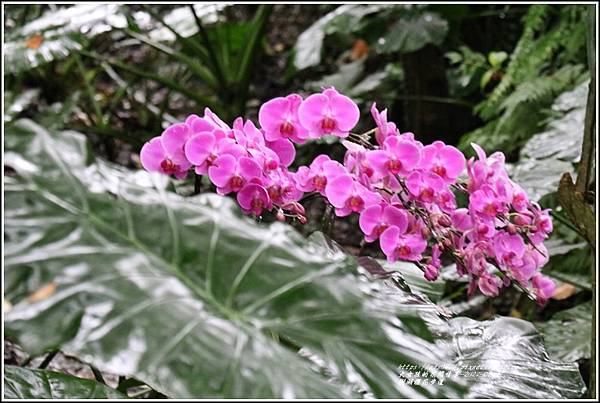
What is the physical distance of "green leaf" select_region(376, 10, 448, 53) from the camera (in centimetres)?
235

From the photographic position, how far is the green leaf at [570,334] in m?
1.35

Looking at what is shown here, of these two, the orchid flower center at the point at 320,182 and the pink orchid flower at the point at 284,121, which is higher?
the pink orchid flower at the point at 284,121

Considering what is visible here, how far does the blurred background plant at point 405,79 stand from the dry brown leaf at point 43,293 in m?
0.97

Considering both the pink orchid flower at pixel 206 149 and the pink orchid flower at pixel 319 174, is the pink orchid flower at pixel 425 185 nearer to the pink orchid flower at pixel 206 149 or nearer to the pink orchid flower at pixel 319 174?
the pink orchid flower at pixel 319 174

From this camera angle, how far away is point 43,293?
46 cm

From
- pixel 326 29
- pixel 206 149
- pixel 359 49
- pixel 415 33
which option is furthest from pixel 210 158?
pixel 359 49

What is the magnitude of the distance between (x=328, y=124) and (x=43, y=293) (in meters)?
0.39

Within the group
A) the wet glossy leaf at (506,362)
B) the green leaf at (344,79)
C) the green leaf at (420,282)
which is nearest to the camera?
the wet glossy leaf at (506,362)

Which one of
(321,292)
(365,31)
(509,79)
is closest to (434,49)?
(365,31)

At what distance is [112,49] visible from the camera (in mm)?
3996

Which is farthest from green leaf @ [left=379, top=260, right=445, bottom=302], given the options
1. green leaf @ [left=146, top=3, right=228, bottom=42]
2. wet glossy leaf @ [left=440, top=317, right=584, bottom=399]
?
green leaf @ [left=146, top=3, right=228, bottom=42]

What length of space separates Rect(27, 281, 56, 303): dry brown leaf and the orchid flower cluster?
0.93ft

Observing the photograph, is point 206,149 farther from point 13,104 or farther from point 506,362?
point 13,104

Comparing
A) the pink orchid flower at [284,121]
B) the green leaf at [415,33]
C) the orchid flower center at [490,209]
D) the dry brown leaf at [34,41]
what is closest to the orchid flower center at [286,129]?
the pink orchid flower at [284,121]
